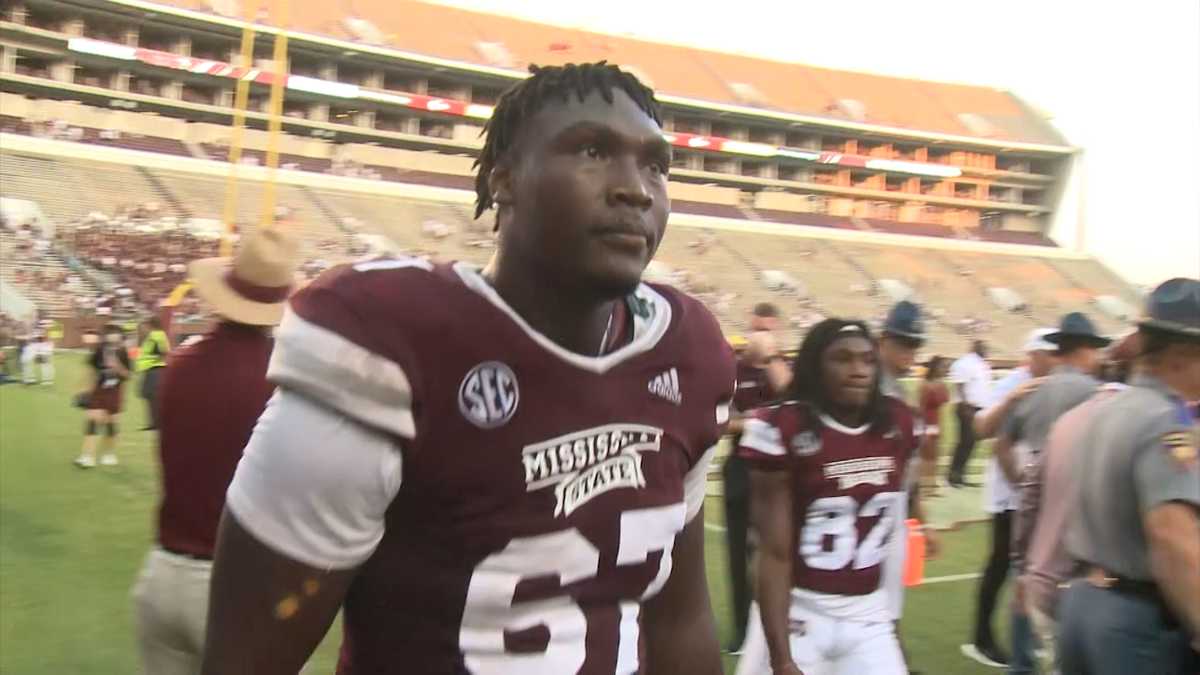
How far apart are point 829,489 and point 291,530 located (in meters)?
2.03

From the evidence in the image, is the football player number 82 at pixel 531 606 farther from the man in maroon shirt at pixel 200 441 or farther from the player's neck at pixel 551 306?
the man in maroon shirt at pixel 200 441

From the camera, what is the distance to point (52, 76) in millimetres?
34875

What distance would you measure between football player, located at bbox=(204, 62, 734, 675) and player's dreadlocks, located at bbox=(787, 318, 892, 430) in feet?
5.64

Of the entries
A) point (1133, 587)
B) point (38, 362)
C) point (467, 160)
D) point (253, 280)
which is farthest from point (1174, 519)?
point (467, 160)

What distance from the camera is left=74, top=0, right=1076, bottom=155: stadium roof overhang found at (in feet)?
116

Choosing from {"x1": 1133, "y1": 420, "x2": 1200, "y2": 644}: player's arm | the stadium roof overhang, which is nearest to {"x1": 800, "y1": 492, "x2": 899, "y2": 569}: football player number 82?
{"x1": 1133, "y1": 420, "x2": 1200, "y2": 644}: player's arm

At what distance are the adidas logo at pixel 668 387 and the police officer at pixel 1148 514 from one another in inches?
57.9

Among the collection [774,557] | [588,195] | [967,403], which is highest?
[588,195]

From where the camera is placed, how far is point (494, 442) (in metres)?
1.03

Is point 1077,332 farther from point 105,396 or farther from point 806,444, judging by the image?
point 105,396

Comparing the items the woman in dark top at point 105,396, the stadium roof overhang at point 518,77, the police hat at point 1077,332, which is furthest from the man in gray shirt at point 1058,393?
the stadium roof overhang at point 518,77

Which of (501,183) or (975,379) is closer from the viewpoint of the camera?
(501,183)

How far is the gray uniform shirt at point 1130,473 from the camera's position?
2.20m

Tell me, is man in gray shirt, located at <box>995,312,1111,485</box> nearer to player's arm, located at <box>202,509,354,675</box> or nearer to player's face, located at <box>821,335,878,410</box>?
player's face, located at <box>821,335,878,410</box>
